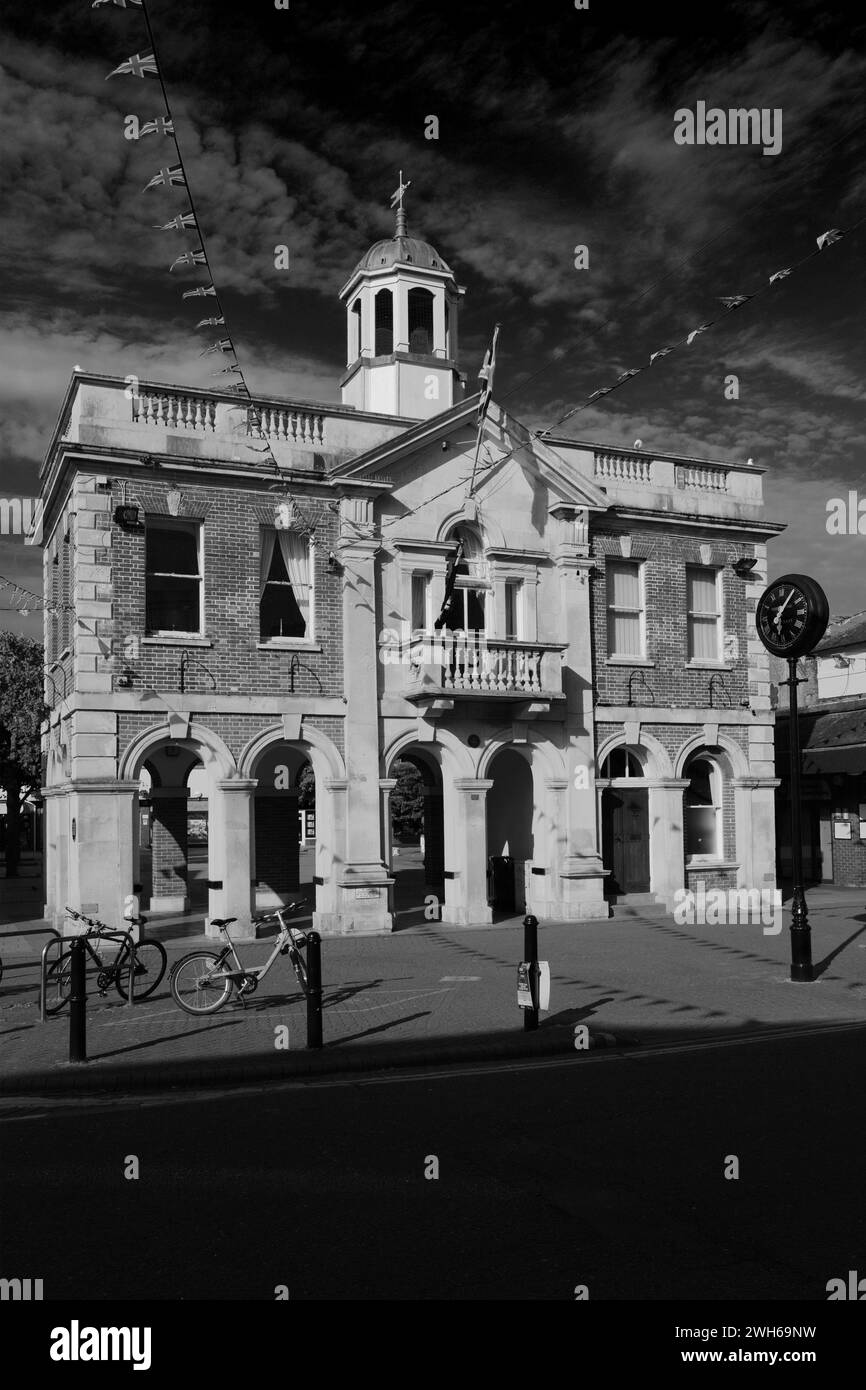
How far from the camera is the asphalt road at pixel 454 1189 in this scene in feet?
18.3

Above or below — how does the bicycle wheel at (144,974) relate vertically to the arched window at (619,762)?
below

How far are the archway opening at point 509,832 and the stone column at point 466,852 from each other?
170 centimetres

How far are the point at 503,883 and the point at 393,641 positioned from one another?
586cm

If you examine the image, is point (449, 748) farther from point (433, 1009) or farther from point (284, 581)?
point (433, 1009)

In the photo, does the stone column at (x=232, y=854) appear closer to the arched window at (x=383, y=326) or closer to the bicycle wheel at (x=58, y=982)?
the bicycle wheel at (x=58, y=982)

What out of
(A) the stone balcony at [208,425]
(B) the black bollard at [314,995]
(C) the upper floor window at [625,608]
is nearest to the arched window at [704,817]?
(C) the upper floor window at [625,608]

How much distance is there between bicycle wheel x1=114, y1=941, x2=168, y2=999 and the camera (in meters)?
13.5

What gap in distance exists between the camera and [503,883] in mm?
23812

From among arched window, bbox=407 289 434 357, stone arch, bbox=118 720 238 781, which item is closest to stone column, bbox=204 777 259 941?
stone arch, bbox=118 720 238 781

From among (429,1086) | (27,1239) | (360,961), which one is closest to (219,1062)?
(429,1086)

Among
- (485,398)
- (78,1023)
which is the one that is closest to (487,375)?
(485,398)

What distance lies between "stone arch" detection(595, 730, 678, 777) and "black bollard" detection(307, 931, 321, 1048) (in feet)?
42.7

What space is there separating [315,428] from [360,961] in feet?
31.8
